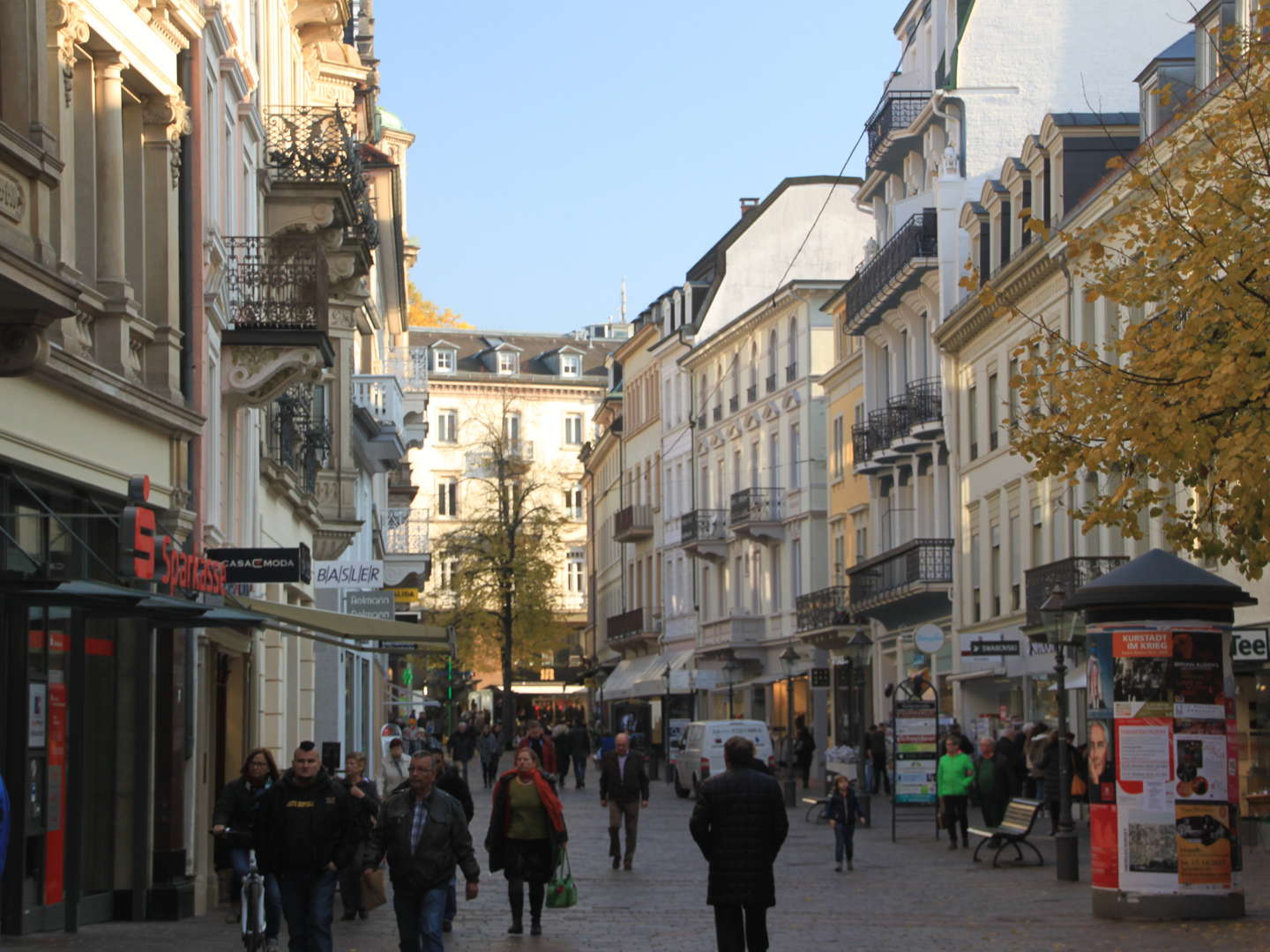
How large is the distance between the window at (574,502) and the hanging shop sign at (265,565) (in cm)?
10261

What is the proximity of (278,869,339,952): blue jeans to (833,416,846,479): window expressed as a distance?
4929 cm

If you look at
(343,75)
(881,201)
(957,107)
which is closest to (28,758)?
(343,75)

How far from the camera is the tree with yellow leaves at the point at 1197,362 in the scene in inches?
632

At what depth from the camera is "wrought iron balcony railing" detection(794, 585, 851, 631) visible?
2343 inches

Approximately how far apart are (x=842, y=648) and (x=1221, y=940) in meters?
43.4

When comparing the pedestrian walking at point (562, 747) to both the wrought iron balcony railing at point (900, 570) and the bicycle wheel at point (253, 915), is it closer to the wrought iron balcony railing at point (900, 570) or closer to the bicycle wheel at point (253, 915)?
the wrought iron balcony railing at point (900, 570)

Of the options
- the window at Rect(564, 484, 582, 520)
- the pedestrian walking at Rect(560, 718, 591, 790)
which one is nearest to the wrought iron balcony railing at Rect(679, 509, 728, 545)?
the pedestrian walking at Rect(560, 718, 591, 790)

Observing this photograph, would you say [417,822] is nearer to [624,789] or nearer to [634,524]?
[624,789]

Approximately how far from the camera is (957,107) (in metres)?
48.8

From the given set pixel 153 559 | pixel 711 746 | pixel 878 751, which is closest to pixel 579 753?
pixel 711 746

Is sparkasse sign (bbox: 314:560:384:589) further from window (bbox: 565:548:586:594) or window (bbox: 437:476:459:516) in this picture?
window (bbox: 437:476:459:516)

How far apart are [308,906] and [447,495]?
354 feet

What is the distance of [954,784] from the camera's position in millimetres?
29172

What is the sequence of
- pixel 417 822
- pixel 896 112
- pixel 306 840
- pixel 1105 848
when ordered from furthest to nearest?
pixel 896 112 → pixel 1105 848 → pixel 417 822 → pixel 306 840
